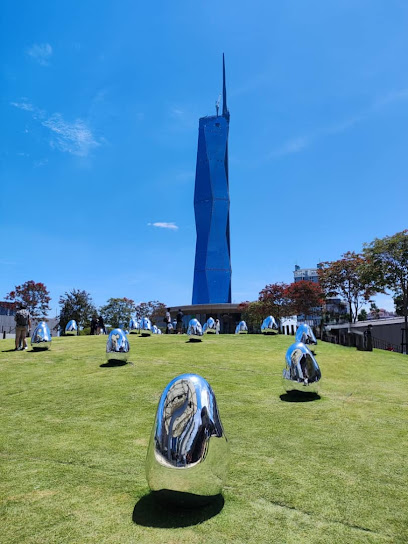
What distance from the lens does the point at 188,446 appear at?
3.70 m

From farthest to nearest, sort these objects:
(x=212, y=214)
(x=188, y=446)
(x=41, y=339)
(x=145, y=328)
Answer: (x=212, y=214) < (x=145, y=328) < (x=41, y=339) < (x=188, y=446)

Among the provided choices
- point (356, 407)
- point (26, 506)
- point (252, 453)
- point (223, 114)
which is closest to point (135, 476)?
point (26, 506)

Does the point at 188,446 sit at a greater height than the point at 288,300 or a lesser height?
lesser

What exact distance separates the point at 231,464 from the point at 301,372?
4035mm

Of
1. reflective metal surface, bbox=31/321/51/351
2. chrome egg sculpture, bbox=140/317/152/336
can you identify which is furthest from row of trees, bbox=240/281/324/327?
reflective metal surface, bbox=31/321/51/351

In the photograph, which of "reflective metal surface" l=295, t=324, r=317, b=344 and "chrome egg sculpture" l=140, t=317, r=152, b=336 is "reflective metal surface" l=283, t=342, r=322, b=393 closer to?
"reflective metal surface" l=295, t=324, r=317, b=344

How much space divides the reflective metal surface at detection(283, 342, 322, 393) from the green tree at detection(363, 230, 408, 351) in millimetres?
Answer: 24589

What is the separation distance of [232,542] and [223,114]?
102 meters

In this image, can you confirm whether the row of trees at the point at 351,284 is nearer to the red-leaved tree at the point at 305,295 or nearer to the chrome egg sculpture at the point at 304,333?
the red-leaved tree at the point at 305,295

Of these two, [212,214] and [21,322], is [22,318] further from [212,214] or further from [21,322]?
[212,214]

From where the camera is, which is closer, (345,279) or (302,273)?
(345,279)

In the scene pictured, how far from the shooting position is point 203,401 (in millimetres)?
3945

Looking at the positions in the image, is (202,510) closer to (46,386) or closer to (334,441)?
(334,441)

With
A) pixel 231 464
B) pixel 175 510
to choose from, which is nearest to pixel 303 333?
pixel 231 464
